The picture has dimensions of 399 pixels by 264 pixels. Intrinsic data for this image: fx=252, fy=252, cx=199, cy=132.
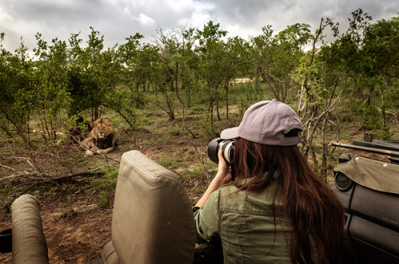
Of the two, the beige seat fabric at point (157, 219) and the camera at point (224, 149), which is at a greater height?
the camera at point (224, 149)

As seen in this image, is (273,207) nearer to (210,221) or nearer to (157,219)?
(210,221)

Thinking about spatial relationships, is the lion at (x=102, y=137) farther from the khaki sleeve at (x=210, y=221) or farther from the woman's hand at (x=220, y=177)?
the khaki sleeve at (x=210, y=221)

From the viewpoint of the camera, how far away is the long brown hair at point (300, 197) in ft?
3.60

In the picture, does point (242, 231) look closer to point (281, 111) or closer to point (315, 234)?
point (315, 234)

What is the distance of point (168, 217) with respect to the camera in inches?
41.9

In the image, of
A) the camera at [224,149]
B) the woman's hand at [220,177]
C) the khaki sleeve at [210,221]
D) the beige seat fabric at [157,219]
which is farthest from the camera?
the woman's hand at [220,177]

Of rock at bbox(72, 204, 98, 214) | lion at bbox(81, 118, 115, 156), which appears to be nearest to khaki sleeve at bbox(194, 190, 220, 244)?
rock at bbox(72, 204, 98, 214)

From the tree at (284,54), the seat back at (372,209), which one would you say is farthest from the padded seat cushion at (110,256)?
the tree at (284,54)

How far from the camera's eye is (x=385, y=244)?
158 centimetres

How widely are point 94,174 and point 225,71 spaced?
6.71 m

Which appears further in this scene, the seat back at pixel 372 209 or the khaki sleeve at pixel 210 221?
the seat back at pixel 372 209

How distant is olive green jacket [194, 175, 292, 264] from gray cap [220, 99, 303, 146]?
10.1 inches

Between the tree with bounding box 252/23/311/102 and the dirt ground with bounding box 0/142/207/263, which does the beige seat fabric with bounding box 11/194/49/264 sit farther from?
the tree with bounding box 252/23/311/102

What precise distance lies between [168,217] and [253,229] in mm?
377
